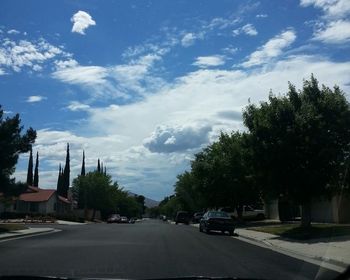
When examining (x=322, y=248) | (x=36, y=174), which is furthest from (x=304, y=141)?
(x=36, y=174)

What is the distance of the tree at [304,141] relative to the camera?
2895 centimetres

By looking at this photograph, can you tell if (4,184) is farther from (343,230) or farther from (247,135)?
(343,230)

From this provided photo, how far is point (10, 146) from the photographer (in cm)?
3603

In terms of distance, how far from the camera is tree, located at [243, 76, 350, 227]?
2895cm

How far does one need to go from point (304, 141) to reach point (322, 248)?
8.45 meters

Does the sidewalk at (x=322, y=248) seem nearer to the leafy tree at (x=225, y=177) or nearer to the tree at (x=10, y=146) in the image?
the tree at (x=10, y=146)

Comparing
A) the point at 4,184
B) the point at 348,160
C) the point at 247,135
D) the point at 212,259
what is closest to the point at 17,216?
the point at 4,184

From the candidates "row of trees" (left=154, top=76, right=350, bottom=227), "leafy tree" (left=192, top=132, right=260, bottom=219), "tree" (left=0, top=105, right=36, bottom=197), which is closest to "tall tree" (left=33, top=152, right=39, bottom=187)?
"leafy tree" (left=192, top=132, right=260, bottom=219)

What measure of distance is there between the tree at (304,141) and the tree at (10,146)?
595 inches

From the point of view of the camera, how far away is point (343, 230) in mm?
28484

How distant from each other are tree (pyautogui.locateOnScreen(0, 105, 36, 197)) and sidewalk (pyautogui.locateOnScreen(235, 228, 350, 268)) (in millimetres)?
16533

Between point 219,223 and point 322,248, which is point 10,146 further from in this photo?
point 322,248

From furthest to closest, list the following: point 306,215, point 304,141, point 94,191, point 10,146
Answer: point 94,191
point 10,146
point 306,215
point 304,141

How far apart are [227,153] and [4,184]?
2378cm
